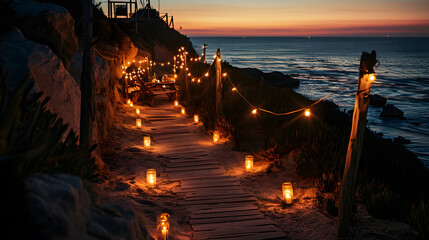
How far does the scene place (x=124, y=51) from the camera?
15438 mm

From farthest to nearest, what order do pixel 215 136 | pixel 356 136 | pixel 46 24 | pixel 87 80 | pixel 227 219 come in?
1. pixel 215 136
2. pixel 46 24
3. pixel 87 80
4. pixel 227 219
5. pixel 356 136

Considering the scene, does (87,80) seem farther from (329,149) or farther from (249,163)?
→ (329,149)

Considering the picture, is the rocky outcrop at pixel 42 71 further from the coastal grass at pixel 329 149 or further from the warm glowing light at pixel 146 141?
the coastal grass at pixel 329 149

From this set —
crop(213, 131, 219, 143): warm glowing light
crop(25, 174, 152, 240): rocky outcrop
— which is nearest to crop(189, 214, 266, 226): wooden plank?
crop(25, 174, 152, 240): rocky outcrop

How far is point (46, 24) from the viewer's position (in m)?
7.02

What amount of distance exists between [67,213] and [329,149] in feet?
20.0

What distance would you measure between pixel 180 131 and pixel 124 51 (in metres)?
6.31

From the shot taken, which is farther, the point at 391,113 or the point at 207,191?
the point at 391,113

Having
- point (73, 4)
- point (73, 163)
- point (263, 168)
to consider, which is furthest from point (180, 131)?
point (73, 163)

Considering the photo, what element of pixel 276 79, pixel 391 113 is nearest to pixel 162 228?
pixel 391 113

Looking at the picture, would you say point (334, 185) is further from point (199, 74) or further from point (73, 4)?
point (199, 74)

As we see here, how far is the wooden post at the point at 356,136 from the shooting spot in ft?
14.6

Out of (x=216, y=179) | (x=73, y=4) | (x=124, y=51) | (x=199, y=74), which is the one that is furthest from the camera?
(x=199, y=74)

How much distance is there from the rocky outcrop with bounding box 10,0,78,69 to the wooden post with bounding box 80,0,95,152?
6.24ft
